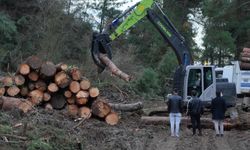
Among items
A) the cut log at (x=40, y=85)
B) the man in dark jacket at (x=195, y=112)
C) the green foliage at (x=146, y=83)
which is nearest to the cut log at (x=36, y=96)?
the cut log at (x=40, y=85)

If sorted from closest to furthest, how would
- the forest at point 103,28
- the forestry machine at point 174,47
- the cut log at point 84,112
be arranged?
the cut log at point 84,112
the forestry machine at point 174,47
the forest at point 103,28

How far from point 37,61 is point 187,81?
695 cm

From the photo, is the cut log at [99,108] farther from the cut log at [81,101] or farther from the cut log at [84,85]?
the cut log at [84,85]

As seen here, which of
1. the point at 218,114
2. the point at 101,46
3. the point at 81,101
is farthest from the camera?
the point at 101,46

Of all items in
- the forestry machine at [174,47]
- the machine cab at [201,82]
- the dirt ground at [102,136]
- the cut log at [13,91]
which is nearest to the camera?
the dirt ground at [102,136]

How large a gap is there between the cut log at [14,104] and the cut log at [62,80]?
1499mm

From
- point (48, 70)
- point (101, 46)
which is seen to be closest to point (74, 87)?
point (48, 70)

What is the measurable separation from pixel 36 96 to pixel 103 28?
424 inches

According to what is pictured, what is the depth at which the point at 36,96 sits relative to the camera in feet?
A: 54.0

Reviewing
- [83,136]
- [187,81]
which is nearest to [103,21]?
[187,81]

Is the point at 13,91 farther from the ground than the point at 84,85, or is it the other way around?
the point at 84,85

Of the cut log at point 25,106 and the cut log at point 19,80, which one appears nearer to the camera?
the cut log at point 25,106

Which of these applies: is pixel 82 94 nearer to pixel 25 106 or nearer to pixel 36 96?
pixel 36 96

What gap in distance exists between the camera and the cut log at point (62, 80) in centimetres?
1655
